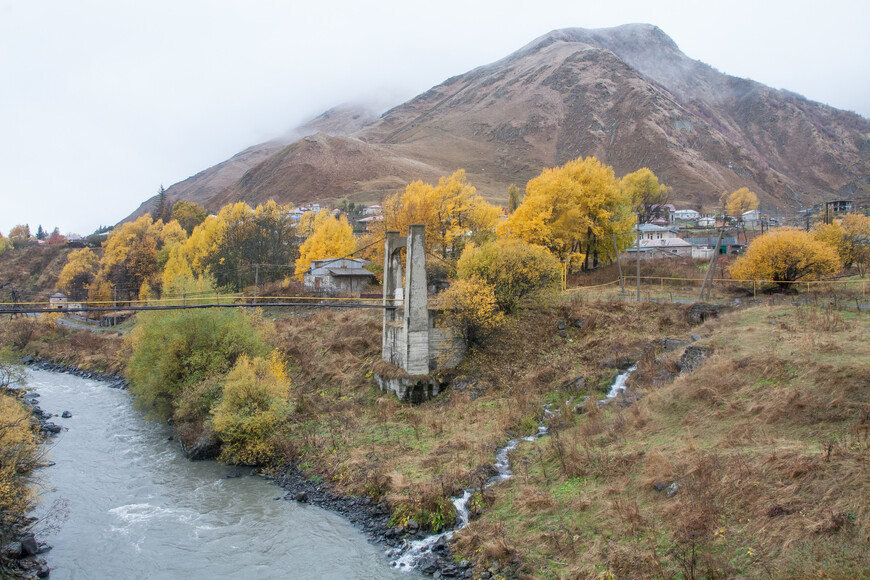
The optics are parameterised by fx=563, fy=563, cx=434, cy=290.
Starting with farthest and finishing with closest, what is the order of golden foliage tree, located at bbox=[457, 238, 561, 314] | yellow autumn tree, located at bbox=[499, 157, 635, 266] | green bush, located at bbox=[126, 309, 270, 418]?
yellow autumn tree, located at bbox=[499, 157, 635, 266], green bush, located at bbox=[126, 309, 270, 418], golden foliage tree, located at bbox=[457, 238, 561, 314]

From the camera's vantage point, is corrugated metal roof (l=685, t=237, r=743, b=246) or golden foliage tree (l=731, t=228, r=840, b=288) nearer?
golden foliage tree (l=731, t=228, r=840, b=288)

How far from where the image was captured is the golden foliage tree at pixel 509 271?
79.3ft

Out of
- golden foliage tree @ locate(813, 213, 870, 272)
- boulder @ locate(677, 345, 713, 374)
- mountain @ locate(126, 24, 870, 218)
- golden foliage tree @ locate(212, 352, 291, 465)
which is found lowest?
golden foliage tree @ locate(212, 352, 291, 465)

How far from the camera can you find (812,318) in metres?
18.7

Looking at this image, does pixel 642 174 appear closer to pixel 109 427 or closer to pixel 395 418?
pixel 395 418

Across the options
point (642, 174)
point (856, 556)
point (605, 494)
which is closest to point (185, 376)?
point (605, 494)

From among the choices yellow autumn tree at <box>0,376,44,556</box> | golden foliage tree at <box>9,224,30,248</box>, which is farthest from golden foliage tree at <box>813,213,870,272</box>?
golden foliage tree at <box>9,224,30,248</box>

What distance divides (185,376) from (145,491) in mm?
7371

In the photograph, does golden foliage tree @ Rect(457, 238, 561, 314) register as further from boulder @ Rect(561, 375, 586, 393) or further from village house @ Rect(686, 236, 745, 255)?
village house @ Rect(686, 236, 745, 255)

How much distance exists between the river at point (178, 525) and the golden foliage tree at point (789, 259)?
866 inches

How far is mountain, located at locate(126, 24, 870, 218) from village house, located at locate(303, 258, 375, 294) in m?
75.0

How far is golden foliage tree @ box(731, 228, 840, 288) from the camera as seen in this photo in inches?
992

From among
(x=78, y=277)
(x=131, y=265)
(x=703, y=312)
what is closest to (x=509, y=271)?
(x=703, y=312)

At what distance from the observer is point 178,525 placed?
1602 cm
